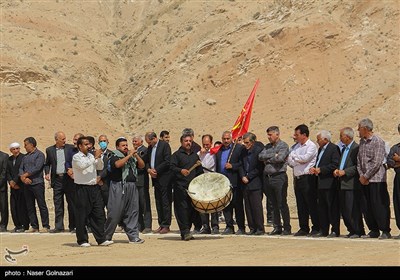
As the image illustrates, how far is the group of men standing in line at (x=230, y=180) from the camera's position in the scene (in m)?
14.4

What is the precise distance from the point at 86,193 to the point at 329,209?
419 centimetres

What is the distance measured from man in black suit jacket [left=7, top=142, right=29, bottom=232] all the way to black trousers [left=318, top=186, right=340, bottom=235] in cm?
647

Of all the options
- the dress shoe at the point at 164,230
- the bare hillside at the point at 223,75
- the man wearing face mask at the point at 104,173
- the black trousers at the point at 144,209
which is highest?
the bare hillside at the point at 223,75

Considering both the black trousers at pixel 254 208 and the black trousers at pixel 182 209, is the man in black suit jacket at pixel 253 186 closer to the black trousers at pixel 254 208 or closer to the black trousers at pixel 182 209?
the black trousers at pixel 254 208

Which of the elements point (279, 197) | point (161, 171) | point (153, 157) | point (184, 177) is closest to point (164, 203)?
point (161, 171)

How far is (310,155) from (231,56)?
3371 cm

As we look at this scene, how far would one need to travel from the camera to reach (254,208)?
16172mm

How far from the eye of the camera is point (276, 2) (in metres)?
52.6

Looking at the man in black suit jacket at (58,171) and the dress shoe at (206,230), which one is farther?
the man in black suit jacket at (58,171)

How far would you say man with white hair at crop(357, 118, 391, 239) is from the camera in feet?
47.0

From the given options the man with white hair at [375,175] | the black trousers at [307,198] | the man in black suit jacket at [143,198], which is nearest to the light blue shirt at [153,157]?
the man in black suit jacket at [143,198]

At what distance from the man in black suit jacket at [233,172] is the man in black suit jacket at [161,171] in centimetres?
113

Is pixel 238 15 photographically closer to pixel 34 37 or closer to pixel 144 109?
pixel 144 109

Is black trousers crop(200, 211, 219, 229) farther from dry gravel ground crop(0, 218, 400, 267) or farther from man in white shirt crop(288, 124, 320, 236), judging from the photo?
man in white shirt crop(288, 124, 320, 236)
